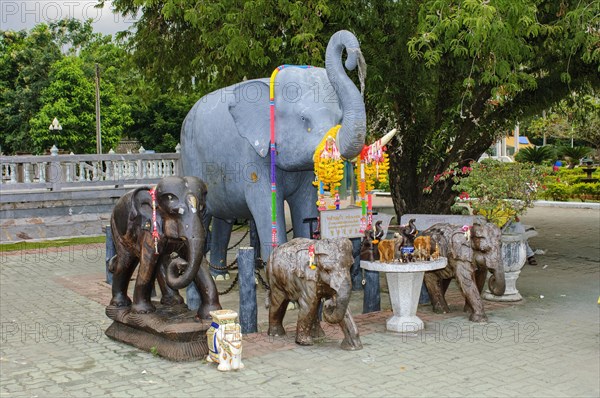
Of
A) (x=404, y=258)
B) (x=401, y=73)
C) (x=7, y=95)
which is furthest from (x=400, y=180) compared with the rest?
(x=7, y=95)

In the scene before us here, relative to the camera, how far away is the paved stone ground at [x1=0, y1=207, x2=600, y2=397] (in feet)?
22.2

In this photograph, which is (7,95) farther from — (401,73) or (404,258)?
(404,258)

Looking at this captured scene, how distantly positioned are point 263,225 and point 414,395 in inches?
162

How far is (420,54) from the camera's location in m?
11.6

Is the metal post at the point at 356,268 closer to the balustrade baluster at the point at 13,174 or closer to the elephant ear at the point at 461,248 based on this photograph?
the elephant ear at the point at 461,248

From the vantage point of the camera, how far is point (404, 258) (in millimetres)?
8695

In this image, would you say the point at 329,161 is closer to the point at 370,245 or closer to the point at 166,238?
the point at 370,245

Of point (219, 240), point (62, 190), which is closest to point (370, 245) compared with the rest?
point (219, 240)

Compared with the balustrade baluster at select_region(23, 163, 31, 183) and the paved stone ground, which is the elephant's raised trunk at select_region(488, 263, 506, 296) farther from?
the balustrade baluster at select_region(23, 163, 31, 183)

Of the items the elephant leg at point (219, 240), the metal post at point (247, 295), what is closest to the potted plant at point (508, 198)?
the metal post at point (247, 295)

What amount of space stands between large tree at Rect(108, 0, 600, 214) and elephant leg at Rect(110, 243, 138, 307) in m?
4.79

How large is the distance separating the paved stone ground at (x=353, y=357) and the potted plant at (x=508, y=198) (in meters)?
0.49

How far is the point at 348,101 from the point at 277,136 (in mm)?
1405

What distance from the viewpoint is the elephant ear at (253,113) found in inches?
401
